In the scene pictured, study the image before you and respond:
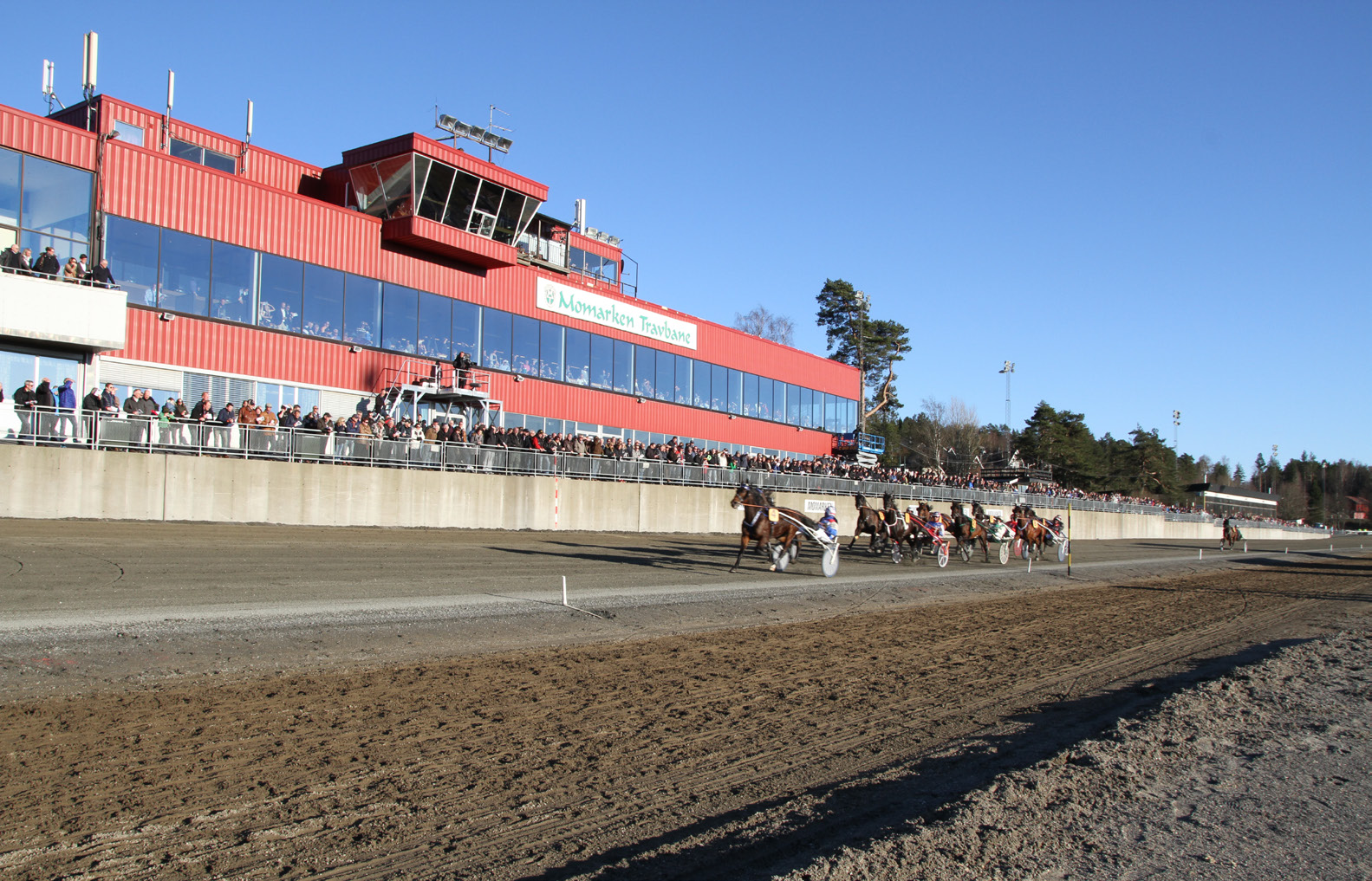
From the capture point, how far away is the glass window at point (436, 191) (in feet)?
101

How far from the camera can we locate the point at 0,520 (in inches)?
695

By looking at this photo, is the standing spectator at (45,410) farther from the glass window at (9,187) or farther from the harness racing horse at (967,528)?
the harness racing horse at (967,528)

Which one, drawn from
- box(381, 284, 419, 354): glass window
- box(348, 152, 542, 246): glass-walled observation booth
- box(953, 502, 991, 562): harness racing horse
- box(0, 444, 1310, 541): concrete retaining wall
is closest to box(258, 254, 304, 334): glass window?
box(381, 284, 419, 354): glass window

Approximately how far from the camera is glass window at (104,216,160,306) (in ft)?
78.1

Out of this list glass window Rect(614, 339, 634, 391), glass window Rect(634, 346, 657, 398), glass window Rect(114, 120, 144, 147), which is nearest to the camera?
glass window Rect(114, 120, 144, 147)

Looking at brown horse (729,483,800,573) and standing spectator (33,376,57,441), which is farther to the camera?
brown horse (729,483,800,573)

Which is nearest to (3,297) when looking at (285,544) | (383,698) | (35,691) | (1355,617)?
(285,544)

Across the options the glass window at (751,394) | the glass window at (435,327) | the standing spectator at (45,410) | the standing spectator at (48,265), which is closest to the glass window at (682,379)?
the glass window at (751,394)

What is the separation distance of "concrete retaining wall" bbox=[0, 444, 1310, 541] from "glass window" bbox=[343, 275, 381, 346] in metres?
6.61

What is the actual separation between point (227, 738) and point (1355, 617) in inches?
760

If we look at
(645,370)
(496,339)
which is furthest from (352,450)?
(645,370)

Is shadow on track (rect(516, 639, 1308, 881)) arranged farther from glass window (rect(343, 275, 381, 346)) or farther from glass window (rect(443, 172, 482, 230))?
glass window (rect(443, 172, 482, 230))

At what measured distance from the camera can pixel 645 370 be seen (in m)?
40.7

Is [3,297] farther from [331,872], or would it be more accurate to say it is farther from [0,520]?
[331,872]
